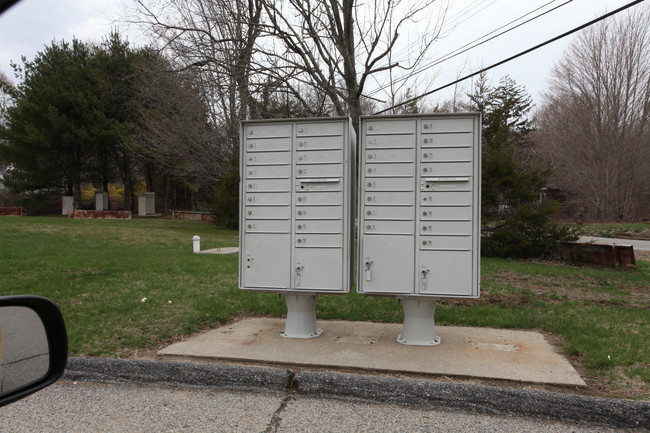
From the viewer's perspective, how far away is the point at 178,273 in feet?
31.2

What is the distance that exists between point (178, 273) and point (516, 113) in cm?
4334

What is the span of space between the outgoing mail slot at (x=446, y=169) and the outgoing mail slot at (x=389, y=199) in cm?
29

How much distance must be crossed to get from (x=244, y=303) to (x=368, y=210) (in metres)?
2.89

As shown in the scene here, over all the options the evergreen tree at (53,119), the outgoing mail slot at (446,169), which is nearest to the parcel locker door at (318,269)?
the outgoing mail slot at (446,169)

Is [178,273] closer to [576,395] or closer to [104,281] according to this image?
[104,281]

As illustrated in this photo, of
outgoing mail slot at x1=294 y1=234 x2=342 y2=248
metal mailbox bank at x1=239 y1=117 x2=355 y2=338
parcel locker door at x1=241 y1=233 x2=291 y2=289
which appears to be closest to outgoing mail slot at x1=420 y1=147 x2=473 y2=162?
metal mailbox bank at x1=239 y1=117 x2=355 y2=338

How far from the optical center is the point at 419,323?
5.30m

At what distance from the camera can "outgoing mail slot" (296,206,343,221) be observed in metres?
5.24

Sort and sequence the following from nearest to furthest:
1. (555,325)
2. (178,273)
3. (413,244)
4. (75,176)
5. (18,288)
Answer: (413,244) < (555,325) < (18,288) < (178,273) < (75,176)

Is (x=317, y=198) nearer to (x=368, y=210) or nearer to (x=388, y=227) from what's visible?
(x=368, y=210)

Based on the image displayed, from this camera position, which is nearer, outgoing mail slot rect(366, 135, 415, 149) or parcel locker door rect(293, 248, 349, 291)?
outgoing mail slot rect(366, 135, 415, 149)

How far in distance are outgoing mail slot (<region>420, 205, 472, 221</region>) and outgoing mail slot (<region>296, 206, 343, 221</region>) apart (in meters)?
0.86

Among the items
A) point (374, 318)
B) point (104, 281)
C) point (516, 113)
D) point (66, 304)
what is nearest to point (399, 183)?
point (374, 318)

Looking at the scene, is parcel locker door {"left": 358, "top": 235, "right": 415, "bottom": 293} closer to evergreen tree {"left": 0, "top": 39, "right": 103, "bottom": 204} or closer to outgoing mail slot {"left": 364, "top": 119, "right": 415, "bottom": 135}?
outgoing mail slot {"left": 364, "top": 119, "right": 415, "bottom": 135}
